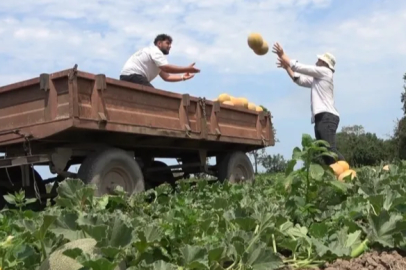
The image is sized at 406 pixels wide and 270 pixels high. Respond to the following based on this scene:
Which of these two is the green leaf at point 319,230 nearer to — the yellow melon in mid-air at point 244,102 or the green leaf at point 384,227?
the green leaf at point 384,227

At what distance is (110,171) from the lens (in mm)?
7754

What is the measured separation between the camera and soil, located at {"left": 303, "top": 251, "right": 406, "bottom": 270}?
10.0 feet

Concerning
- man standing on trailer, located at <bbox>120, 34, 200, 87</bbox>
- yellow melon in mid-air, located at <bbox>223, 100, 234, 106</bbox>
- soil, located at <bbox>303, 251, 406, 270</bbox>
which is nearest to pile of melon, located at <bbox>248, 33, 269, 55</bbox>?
man standing on trailer, located at <bbox>120, 34, 200, 87</bbox>

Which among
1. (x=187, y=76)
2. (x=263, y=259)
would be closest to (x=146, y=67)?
(x=187, y=76)

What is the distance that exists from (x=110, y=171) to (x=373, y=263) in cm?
508

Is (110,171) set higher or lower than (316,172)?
higher

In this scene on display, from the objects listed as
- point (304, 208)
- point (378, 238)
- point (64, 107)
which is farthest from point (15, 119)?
point (378, 238)

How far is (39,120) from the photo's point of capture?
24.1ft

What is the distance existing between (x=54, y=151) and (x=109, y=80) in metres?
1.13

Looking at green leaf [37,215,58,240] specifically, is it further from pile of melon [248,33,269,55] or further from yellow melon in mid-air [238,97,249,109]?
yellow melon in mid-air [238,97,249,109]

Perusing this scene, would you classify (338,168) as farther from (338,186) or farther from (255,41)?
(255,41)

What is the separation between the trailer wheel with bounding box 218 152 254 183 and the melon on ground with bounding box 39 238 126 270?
856 cm

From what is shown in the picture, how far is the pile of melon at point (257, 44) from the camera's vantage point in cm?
991

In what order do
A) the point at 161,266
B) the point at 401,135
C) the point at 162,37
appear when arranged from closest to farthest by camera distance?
the point at 161,266 → the point at 162,37 → the point at 401,135
